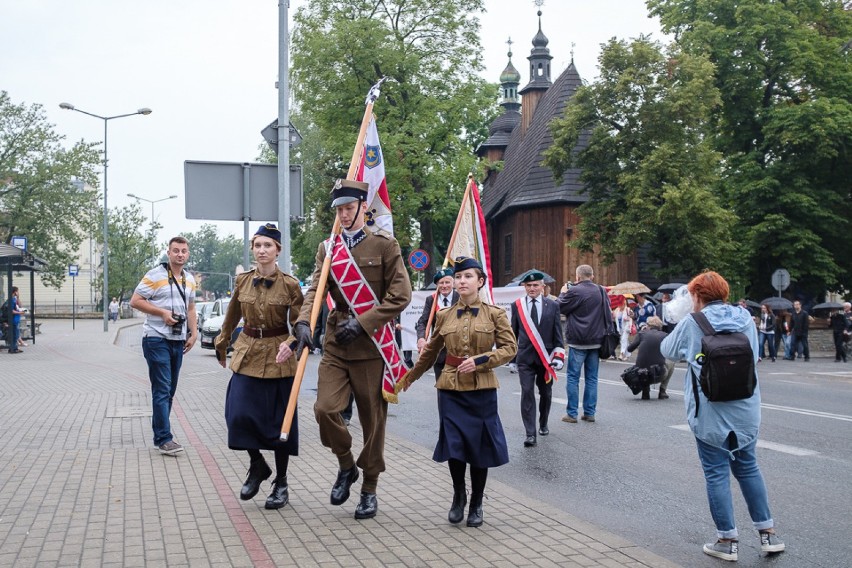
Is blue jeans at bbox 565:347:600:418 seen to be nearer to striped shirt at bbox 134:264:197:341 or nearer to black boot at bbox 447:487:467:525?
striped shirt at bbox 134:264:197:341

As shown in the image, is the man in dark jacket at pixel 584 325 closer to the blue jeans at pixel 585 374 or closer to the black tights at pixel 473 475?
the blue jeans at pixel 585 374

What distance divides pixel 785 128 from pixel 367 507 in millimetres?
31635

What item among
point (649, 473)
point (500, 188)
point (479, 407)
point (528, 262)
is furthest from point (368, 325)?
point (500, 188)

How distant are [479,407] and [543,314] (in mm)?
4261

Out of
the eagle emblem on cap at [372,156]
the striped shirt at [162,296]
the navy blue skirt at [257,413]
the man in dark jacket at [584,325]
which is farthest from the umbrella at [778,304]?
the navy blue skirt at [257,413]

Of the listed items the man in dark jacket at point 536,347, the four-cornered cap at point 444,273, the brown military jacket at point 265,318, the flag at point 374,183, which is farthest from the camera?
the four-cornered cap at point 444,273

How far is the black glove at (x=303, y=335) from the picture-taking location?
18.4 ft

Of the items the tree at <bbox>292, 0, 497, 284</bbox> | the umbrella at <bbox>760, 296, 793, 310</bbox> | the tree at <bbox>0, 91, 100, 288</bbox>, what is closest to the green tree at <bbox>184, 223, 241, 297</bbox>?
the tree at <bbox>0, 91, 100, 288</bbox>

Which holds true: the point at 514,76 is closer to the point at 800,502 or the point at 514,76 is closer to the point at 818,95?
the point at 818,95

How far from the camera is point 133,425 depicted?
10.1 meters

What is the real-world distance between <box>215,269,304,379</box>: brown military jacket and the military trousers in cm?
35

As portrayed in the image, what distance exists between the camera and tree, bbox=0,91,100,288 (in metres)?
47.8

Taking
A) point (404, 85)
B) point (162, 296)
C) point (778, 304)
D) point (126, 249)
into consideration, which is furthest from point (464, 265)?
point (126, 249)

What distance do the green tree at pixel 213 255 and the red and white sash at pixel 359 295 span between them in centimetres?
16341
